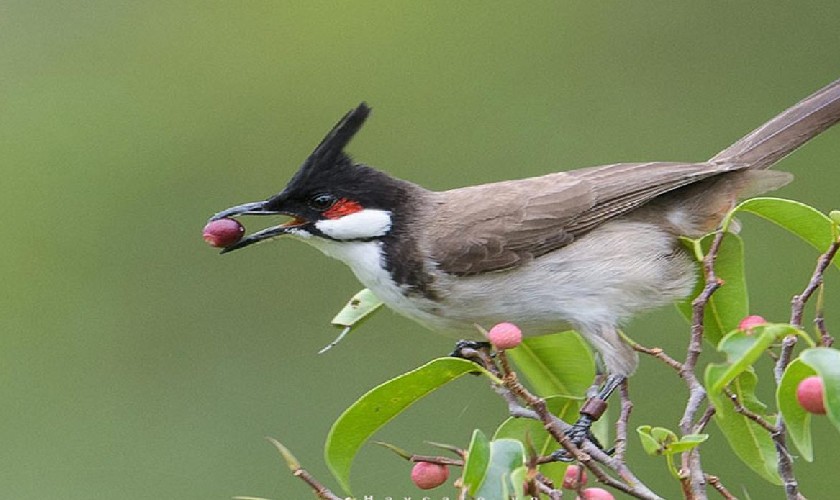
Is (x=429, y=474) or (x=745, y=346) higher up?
(x=745, y=346)

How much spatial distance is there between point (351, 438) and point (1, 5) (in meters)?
4.56

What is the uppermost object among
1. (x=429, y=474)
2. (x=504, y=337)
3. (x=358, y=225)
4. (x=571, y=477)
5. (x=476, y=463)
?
(x=358, y=225)

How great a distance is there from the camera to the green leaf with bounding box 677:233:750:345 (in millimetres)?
2680

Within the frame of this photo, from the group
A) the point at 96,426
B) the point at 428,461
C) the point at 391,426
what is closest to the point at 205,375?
the point at 96,426

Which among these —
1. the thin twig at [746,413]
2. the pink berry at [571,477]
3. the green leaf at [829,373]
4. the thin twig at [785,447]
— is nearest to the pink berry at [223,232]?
the pink berry at [571,477]

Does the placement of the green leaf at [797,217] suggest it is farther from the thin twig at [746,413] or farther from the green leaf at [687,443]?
the green leaf at [687,443]

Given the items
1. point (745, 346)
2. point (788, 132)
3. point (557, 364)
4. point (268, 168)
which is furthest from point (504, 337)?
point (268, 168)

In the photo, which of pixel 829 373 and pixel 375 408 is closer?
pixel 829 373

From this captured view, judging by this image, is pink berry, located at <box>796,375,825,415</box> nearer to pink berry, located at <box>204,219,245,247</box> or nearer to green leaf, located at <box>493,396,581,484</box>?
green leaf, located at <box>493,396,581,484</box>

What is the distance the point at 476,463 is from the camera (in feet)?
6.89

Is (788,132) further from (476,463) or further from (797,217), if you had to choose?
(476,463)

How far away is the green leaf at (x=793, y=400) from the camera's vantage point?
2078mm

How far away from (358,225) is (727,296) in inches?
34.5

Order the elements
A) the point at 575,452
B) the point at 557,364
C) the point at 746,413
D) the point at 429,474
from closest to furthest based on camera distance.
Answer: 1. the point at 575,452
2. the point at 746,413
3. the point at 429,474
4. the point at 557,364
